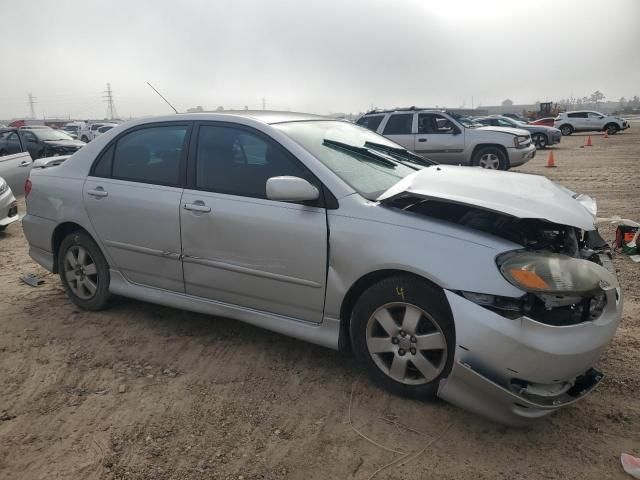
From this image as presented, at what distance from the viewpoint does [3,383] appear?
3.32 metres

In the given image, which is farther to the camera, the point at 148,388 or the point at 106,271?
the point at 106,271

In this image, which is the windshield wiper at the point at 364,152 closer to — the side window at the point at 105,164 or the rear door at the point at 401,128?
the side window at the point at 105,164

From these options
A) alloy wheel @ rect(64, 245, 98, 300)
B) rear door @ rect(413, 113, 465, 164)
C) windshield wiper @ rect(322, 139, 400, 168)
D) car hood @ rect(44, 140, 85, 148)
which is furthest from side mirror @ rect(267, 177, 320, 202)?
car hood @ rect(44, 140, 85, 148)

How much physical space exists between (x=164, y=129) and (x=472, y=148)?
1025 centimetres

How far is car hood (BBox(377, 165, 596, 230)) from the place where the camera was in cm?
275

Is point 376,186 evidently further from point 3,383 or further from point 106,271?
point 3,383

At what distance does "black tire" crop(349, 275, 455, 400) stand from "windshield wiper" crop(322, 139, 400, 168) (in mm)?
1161

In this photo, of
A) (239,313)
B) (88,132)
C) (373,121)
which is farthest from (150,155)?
(88,132)

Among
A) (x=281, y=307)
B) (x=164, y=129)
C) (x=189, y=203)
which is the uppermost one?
(x=164, y=129)

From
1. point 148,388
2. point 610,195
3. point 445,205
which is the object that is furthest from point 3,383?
point 610,195

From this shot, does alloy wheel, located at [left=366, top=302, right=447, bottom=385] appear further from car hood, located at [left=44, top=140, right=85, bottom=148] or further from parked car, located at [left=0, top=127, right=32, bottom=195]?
car hood, located at [left=44, top=140, right=85, bottom=148]

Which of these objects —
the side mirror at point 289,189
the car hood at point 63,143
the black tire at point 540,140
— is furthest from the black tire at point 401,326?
the black tire at point 540,140

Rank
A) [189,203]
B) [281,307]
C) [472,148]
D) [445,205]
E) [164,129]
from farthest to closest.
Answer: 1. [472,148]
2. [164,129]
3. [189,203]
4. [281,307]
5. [445,205]

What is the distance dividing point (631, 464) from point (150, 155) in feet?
11.8
